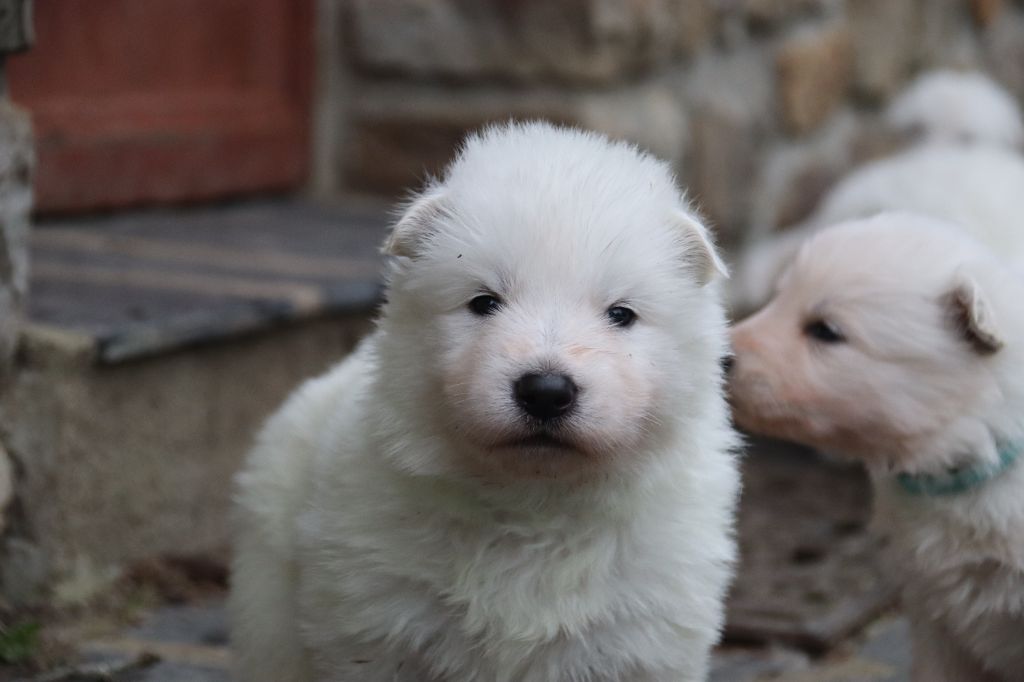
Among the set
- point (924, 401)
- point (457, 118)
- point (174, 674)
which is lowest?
point (174, 674)

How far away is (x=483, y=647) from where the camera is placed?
2232mm

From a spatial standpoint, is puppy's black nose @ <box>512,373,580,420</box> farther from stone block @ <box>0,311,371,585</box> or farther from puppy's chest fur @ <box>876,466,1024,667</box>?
stone block @ <box>0,311,371,585</box>

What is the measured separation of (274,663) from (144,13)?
2.61 meters

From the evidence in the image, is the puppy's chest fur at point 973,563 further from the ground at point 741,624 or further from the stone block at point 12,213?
the stone block at point 12,213

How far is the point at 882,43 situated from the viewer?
6168 mm

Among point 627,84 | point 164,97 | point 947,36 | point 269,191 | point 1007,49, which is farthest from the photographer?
point 1007,49

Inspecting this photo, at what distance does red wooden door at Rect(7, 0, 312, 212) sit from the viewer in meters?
4.23

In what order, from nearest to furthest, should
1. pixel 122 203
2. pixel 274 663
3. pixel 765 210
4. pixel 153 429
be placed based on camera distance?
pixel 274 663
pixel 153 429
pixel 122 203
pixel 765 210

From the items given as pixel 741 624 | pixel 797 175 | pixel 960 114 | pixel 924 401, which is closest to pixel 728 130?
pixel 797 175

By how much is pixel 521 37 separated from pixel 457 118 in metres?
0.33

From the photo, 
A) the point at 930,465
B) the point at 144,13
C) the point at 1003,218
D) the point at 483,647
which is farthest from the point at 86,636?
the point at 1003,218

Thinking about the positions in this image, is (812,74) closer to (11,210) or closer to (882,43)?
(882,43)

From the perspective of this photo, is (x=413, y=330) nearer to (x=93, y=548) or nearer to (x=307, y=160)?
(x=93, y=548)

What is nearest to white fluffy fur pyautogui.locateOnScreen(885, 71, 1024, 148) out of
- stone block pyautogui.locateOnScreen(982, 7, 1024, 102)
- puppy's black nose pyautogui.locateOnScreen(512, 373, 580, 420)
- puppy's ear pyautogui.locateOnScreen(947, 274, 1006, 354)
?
stone block pyautogui.locateOnScreen(982, 7, 1024, 102)
